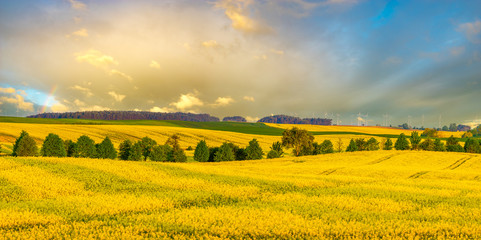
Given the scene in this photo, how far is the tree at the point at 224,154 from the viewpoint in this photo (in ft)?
248

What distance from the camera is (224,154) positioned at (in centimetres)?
7625

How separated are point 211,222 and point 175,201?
5.25 m

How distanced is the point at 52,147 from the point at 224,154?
36.9 m

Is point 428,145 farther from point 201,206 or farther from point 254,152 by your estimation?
point 201,206

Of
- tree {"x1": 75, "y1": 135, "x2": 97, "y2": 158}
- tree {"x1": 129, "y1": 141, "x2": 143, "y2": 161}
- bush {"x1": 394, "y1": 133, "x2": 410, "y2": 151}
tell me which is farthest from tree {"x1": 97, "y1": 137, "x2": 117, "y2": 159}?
bush {"x1": 394, "y1": 133, "x2": 410, "y2": 151}

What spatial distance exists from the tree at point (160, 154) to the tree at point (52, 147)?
760 inches

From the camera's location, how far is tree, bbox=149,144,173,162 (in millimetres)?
73750

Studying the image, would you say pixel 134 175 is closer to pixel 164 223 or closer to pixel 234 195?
pixel 234 195

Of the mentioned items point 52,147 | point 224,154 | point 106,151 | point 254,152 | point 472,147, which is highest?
point 472,147

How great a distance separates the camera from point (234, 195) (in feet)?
62.9

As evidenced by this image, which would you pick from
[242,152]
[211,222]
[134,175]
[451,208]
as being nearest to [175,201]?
[211,222]

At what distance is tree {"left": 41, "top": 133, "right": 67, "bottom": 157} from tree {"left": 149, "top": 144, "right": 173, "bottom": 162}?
19.3 m

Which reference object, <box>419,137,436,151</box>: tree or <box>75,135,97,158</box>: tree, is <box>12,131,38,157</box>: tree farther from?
<box>419,137,436,151</box>: tree

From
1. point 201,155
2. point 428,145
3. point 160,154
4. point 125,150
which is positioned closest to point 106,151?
point 125,150
